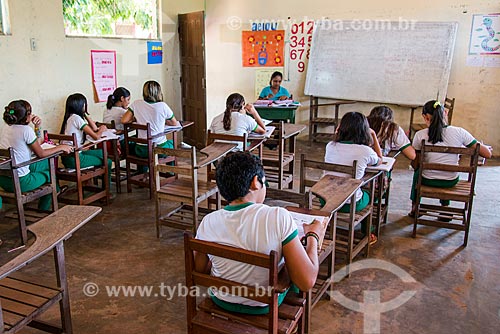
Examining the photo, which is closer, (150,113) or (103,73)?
(150,113)

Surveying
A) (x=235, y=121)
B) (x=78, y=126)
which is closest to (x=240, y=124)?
(x=235, y=121)

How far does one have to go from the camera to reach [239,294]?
1.64 meters

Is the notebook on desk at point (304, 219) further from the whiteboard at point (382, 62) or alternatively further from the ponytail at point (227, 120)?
the whiteboard at point (382, 62)

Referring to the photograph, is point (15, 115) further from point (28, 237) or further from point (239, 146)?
point (239, 146)

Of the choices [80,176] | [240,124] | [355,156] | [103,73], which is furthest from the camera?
[103,73]

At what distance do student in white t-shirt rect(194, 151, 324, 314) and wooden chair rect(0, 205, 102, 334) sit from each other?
63cm

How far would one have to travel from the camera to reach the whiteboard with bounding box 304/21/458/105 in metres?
6.08

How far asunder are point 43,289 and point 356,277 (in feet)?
6.14

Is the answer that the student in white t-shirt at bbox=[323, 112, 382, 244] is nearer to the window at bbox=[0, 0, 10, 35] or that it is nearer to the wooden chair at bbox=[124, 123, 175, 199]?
the wooden chair at bbox=[124, 123, 175, 199]

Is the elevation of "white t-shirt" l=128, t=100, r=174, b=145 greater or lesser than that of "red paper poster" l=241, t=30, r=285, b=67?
lesser

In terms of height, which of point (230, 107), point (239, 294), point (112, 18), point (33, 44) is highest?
point (112, 18)

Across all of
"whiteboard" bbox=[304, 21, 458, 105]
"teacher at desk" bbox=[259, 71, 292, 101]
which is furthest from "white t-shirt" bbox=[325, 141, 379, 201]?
"whiteboard" bbox=[304, 21, 458, 105]

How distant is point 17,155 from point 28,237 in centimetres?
65

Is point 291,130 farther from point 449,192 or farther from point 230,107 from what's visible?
point 449,192
